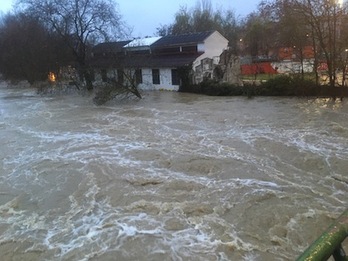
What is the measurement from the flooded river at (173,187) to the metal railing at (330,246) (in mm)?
4766

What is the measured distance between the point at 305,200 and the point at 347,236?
6691 mm

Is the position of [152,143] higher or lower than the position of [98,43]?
lower

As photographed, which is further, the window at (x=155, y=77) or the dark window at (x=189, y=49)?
the window at (x=155, y=77)

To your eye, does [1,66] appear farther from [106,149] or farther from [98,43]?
[106,149]

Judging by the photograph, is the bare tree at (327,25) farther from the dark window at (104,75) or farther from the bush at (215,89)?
the dark window at (104,75)

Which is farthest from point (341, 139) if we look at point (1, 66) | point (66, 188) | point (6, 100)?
point (1, 66)

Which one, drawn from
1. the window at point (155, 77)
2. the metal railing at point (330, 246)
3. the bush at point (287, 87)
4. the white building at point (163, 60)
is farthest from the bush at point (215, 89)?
the metal railing at point (330, 246)

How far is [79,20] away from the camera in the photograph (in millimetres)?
29172

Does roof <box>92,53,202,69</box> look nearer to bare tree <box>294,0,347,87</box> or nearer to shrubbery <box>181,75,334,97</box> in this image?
shrubbery <box>181,75,334,97</box>

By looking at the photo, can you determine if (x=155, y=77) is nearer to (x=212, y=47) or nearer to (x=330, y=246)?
(x=212, y=47)

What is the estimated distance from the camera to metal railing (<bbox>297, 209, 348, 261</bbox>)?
1.17 m

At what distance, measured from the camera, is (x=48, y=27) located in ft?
103

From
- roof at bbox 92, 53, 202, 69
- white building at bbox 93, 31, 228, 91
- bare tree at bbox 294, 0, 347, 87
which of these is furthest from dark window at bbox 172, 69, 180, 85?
bare tree at bbox 294, 0, 347, 87

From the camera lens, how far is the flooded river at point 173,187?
245 inches
